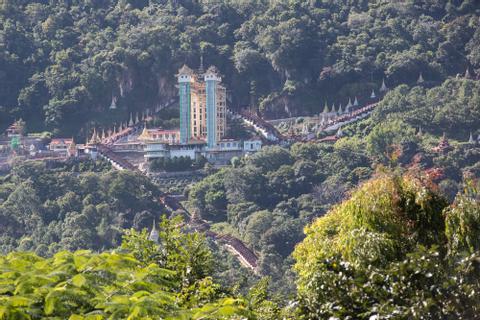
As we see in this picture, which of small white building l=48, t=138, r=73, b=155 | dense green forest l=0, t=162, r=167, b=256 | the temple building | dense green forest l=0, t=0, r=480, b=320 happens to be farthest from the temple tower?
small white building l=48, t=138, r=73, b=155

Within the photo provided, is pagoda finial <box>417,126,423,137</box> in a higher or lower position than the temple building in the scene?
lower

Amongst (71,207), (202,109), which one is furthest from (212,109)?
(71,207)

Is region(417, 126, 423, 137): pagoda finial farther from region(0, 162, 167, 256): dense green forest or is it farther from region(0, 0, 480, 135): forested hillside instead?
region(0, 162, 167, 256): dense green forest

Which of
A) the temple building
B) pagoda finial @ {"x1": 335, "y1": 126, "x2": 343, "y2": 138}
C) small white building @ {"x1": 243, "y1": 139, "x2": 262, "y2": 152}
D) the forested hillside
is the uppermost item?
the forested hillside

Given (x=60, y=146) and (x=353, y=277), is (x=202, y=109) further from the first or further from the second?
(x=353, y=277)

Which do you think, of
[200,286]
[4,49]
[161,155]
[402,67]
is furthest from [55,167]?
[200,286]

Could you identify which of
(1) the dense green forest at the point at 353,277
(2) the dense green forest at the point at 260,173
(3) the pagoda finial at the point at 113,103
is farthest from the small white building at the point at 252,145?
(1) the dense green forest at the point at 353,277

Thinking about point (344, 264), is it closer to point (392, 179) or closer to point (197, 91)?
point (392, 179)

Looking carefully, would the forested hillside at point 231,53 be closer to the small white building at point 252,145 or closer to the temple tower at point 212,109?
the small white building at point 252,145
